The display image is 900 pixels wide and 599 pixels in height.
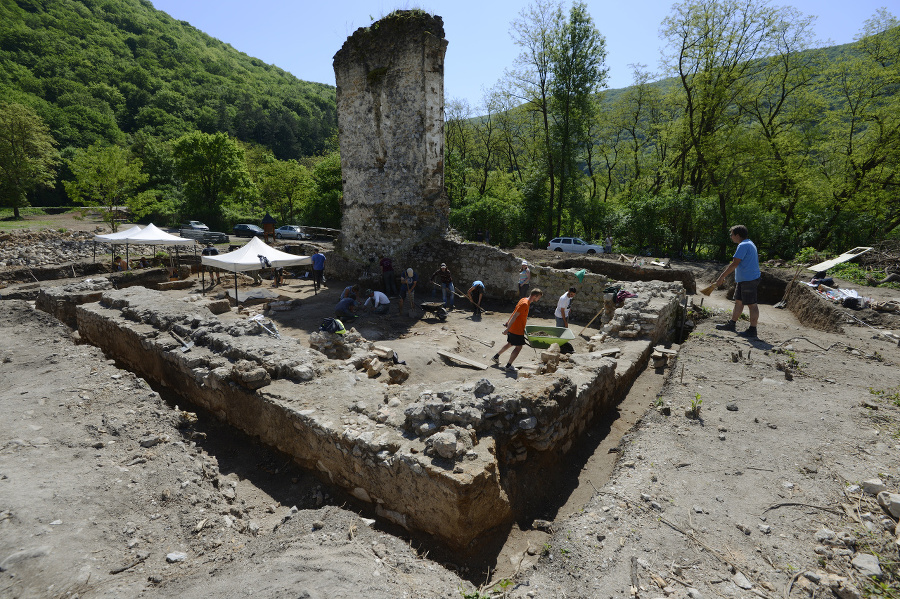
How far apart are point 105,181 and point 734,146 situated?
33010mm

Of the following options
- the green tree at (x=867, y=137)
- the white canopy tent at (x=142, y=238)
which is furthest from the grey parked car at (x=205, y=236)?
the green tree at (x=867, y=137)

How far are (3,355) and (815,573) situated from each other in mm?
12086

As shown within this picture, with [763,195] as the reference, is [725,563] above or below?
below

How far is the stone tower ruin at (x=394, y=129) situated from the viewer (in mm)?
13422

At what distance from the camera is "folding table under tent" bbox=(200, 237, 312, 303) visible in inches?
454

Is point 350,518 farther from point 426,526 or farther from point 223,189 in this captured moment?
point 223,189

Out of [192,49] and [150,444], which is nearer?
[150,444]

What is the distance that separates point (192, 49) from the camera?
93812mm

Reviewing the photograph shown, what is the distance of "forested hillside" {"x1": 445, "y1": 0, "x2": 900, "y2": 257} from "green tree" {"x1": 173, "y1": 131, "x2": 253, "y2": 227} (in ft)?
75.0

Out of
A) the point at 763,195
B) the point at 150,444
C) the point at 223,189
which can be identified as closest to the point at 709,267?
the point at 763,195

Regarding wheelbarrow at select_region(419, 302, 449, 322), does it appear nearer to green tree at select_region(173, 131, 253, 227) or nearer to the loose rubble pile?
the loose rubble pile

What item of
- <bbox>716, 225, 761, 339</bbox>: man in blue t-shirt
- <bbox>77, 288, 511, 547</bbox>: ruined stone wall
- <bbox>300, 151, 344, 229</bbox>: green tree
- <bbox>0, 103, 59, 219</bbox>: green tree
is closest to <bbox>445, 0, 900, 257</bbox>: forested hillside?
<bbox>300, 151, 344, 229</bbox>: green tree

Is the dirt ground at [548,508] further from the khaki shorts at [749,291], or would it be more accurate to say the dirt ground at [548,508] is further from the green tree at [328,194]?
the green tree at [328,194]

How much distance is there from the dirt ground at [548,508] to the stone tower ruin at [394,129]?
9992 mm
